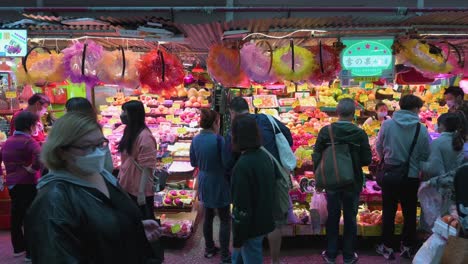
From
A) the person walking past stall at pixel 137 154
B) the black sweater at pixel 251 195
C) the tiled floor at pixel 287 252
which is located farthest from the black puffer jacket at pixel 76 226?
the tiled floor at pixel 287 252

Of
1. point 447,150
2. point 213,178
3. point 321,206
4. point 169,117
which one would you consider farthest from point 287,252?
point 169,117

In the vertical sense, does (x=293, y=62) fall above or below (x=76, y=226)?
above

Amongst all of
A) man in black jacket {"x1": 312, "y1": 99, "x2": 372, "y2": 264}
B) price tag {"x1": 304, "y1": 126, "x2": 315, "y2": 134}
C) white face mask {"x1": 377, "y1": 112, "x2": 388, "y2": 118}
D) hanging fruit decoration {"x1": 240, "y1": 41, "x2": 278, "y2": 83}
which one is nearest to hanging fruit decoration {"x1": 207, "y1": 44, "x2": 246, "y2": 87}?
hanging fruit decoration {"x1": 240, "y1": 41, "x2": 278, "y2": 83}

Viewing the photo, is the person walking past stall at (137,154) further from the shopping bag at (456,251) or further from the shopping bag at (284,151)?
the shopping bag at (456,251)

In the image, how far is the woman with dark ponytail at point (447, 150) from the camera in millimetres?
4344

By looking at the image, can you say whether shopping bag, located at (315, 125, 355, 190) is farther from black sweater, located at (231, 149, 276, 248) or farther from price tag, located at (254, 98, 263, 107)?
price tag, located at (254, 98, 263, 107)

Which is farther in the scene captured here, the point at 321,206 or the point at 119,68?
the point at 119,68

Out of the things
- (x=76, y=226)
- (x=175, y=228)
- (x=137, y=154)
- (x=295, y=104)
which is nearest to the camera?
(x=76, y=226)

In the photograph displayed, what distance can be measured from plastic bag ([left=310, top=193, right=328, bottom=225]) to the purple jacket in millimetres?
3465

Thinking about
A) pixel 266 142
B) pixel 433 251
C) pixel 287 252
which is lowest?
pixel 287 252

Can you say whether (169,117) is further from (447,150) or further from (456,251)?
(456,251)

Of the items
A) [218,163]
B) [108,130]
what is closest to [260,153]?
[218,163]

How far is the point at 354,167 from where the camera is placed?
14.7ft

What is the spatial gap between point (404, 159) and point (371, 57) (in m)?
1.31
